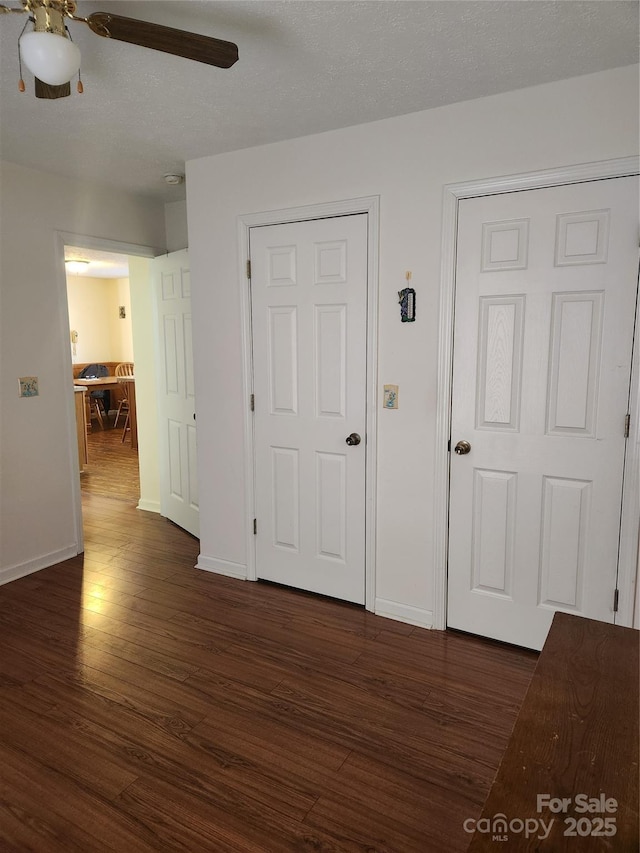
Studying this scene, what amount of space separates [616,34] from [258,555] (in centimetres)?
290

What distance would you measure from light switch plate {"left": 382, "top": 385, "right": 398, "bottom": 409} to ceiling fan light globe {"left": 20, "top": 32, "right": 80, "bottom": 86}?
5.86ft

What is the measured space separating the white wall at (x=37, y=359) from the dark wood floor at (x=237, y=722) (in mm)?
437

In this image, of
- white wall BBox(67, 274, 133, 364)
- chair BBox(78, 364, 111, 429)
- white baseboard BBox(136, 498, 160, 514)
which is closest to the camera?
white baseboard BBox(136, 498, 160, 514)

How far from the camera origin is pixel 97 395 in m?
9.29

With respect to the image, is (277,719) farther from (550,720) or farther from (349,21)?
(349,21)

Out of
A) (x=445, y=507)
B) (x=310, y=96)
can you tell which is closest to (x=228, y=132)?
(x=310, y=96)

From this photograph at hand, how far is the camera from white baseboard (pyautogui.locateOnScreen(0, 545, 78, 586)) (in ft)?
11.0

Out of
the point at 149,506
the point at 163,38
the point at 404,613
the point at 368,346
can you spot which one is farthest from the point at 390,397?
the point at 149,506

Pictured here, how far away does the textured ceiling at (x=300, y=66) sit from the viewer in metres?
1.76

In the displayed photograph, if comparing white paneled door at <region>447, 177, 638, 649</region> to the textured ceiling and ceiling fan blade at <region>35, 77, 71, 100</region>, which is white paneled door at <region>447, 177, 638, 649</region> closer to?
the textured ceiling

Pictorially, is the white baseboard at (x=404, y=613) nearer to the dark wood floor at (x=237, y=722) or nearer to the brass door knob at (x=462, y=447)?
the dark wood floor at (x=237, y=722)

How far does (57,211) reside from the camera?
3467 mm

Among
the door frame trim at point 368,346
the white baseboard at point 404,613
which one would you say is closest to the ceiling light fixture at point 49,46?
the door frame trim at point 368,346

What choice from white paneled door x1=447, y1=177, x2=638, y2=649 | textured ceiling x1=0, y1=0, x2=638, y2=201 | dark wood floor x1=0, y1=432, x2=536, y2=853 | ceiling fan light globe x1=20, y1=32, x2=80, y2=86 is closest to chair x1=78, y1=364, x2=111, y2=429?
dark wood floor x1=0, y1=432, x2=536, y2=853
